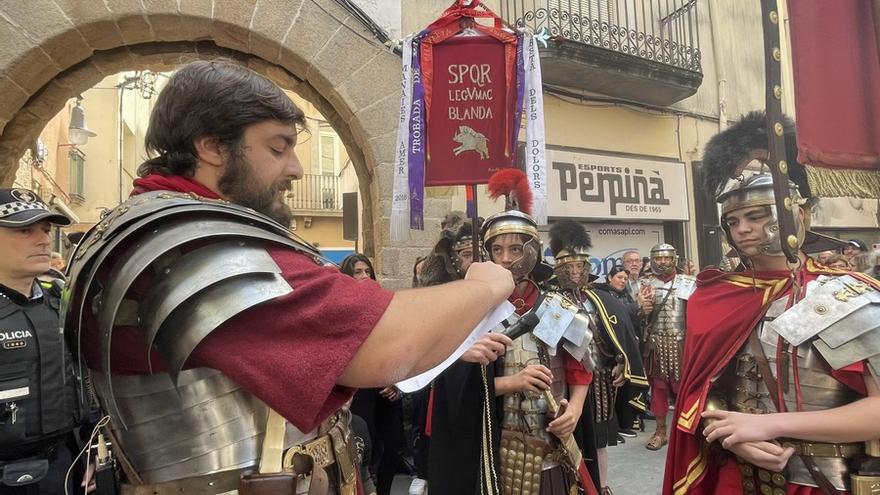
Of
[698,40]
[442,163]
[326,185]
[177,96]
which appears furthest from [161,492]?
[326,185]

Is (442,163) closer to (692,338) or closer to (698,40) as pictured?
(692,338)

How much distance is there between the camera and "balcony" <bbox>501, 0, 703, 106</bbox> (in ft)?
25.5

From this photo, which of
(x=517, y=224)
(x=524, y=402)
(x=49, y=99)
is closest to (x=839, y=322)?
(x=524, y=402)

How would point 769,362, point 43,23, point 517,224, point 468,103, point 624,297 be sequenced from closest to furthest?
point 769,362
point 517,224
point 468,103
point 43,23
point 624,297

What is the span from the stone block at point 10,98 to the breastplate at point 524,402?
4784 millimetres

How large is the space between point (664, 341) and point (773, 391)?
4892mm

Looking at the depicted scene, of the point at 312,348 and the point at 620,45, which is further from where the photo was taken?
the point at 620,45

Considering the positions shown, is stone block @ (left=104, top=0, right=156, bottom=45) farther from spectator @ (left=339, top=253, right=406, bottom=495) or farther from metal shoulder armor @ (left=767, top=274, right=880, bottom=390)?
metal shoulder armor @ (left=767, top=274, right=880, bottom=390)

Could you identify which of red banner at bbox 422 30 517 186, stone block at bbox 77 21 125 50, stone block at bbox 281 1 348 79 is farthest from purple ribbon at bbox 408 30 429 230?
stone block at bbox 77 21 125 50

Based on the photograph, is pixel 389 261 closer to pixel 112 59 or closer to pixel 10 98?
pixel 112 59

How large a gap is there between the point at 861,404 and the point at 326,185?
23.0 m

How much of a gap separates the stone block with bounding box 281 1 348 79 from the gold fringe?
4.68m

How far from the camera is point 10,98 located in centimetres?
483

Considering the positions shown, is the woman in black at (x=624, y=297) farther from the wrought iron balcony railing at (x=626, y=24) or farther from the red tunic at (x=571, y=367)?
the wrought iron balcony railing at (x=626, y=24)
